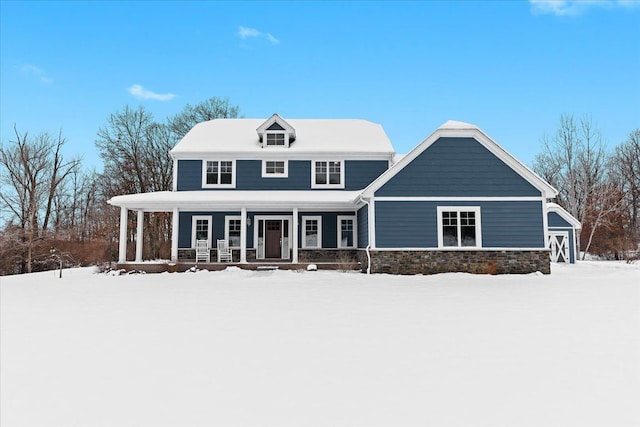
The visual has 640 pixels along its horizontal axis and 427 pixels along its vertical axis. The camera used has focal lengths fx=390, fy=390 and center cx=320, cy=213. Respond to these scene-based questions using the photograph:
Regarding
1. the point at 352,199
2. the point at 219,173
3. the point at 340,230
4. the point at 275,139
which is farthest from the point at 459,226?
the point at 219,173

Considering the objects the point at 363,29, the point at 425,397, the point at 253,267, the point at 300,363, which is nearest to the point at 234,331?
the point at 300,363

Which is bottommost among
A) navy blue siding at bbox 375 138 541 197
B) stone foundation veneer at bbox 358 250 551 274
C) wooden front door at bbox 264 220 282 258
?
stone foundation veneer at bbox 358 250 551 274

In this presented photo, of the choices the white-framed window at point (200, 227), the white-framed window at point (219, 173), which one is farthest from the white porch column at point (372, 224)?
the white-framed window at point (200, 227)

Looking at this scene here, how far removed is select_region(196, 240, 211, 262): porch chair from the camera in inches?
654

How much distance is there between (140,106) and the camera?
2862 cm

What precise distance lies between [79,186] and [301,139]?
23.2m

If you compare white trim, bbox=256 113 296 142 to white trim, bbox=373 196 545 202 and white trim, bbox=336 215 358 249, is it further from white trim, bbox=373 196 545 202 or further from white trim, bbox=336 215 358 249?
white trim, bbox=373 196 545 202

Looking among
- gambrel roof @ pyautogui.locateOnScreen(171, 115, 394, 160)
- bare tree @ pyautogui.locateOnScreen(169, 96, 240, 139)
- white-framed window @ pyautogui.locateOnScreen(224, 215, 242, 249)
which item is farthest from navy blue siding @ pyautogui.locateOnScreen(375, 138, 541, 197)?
bare tree @ pyautogui.locateOnScreen(169, 96, 240, 139)

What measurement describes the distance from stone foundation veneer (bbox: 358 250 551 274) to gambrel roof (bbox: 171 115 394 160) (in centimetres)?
609

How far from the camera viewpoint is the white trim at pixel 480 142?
47.5ft

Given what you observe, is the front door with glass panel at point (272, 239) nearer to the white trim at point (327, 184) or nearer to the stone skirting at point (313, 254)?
the stone skirting at point (313, 254)

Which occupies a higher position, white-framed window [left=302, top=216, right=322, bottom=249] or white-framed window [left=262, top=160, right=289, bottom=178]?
white-framed window [left=262, top=160, right=289, bottom=178]

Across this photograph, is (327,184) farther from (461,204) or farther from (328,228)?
(461,204)

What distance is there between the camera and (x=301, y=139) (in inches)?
778
